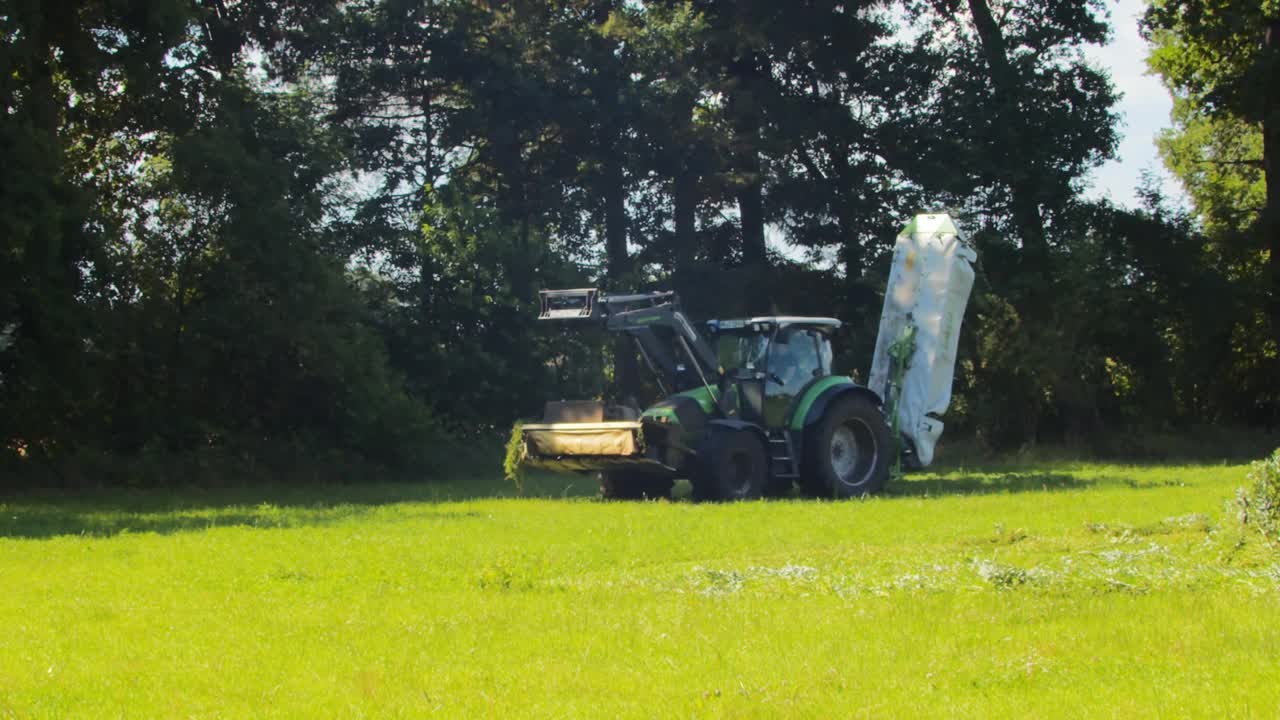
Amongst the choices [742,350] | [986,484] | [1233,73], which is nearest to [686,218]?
[1233,73]

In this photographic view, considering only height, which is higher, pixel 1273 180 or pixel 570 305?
pixel 1273 180

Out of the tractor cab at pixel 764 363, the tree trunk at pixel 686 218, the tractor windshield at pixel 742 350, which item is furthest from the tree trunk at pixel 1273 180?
the tractor windshield at pixel 742 350

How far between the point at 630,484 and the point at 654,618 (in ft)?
40.6

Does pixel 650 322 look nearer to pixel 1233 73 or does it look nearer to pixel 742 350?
pixel 742 350

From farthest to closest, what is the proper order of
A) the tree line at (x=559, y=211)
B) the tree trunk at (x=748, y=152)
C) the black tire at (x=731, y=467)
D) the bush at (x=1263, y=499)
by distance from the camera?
the tree trunk at (x=748, y=152), the tree line at (x=559, y=211), the black tire at (x=731, y=467), the bush at (x=1263, y=499)

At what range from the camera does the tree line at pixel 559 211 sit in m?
26.3

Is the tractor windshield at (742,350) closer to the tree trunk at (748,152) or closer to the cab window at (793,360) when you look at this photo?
the cab window at (793,360)

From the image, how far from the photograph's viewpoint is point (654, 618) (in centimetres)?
848

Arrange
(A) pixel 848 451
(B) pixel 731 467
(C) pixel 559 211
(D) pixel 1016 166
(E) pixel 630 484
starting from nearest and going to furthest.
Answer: (B) pixel 731 467
(E) pixel 630 484
(A) pixel 848 451
(D) pixel 1016 166
(C) pixel 559 211

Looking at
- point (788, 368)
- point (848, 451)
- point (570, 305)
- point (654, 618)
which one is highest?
point (570, 305)

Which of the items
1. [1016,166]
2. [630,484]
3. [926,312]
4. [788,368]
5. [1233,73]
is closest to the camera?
[788,368]

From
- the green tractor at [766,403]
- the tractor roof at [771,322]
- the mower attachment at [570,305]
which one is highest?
the mower attachment at [570,305]

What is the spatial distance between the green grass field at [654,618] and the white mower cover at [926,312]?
20.2 ft

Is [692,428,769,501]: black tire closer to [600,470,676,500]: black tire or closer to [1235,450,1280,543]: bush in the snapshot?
[600,470,676,500]: black tire
